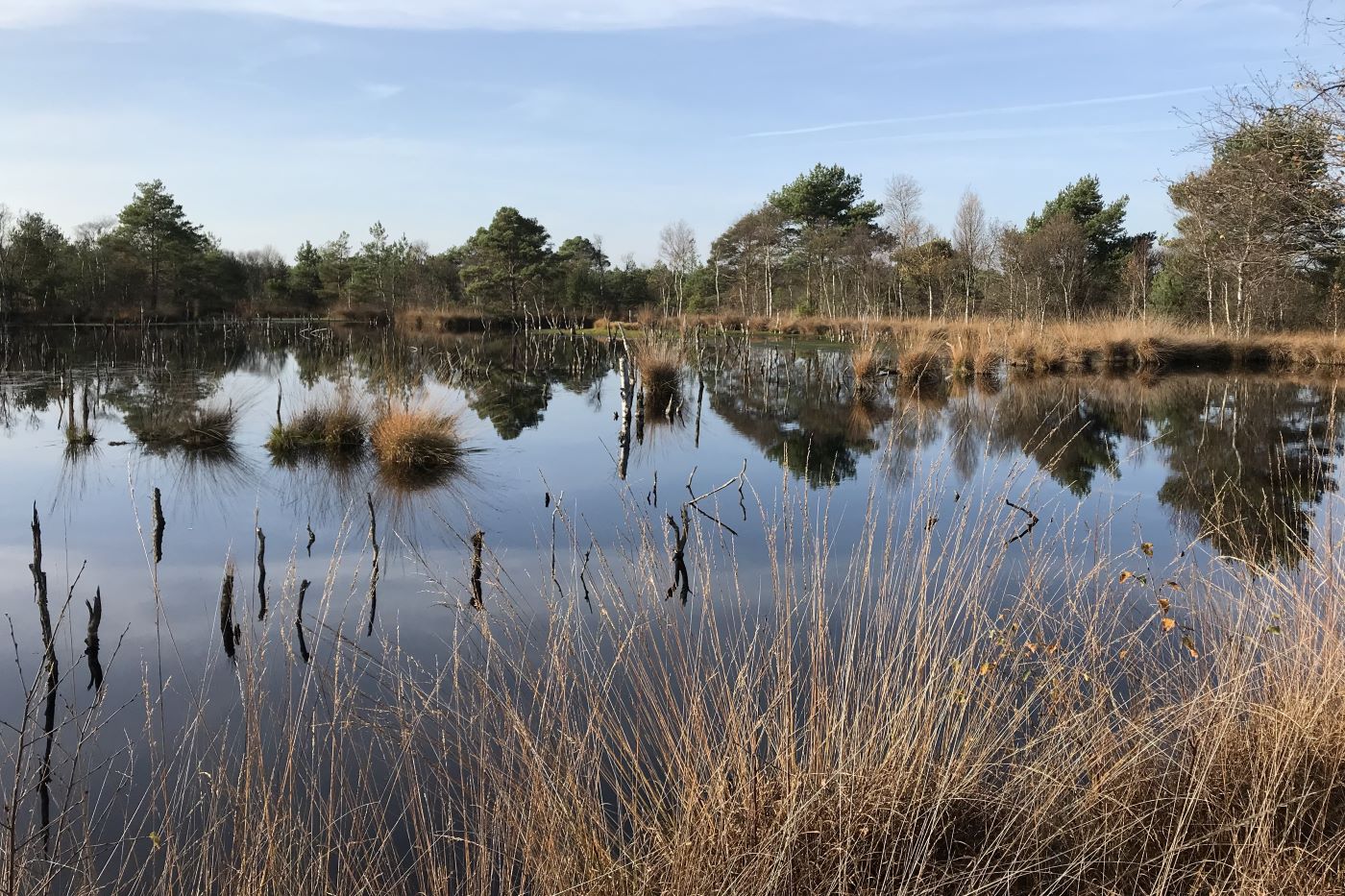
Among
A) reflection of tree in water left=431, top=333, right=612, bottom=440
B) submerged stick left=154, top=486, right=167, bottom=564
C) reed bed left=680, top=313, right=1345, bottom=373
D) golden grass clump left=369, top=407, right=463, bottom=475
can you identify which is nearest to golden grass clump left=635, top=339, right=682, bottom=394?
reflection of tree in water left=431, top=333, right=612, bottom=440

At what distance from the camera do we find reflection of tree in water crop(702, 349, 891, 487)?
940 centimetres

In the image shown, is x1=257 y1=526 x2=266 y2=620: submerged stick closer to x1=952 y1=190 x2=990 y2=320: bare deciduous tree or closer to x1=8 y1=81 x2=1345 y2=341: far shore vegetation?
x1=8 y1=81 x2=1345 y2=341: far shore vegetation

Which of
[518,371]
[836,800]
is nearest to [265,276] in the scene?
[518,371]

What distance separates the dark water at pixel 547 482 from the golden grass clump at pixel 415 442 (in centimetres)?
27

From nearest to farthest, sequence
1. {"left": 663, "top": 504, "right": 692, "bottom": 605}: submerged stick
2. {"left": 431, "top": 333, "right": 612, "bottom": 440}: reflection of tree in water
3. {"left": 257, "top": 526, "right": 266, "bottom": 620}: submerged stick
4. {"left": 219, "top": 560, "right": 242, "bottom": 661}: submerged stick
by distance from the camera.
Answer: {"left": 219, "top": 560, "right": 242, "bottom": 661}: submerged stick
{"left": 257, "top": 526, "right": 266, "bottom": 620}: submerged stick
{"left": 663, "top": 504, "right": 692, "bottom": 605}: submerged stick
{"left": 431, "top": 333, "right": 612, "bottom": 440}: reflection of tree in water

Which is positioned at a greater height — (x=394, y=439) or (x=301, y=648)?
(x=394, y=439)

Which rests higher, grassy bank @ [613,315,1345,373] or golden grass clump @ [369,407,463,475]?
grassy bank @ [613,315,1345,373]

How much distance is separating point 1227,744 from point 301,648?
370cm

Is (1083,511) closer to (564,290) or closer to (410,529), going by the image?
(410,529)

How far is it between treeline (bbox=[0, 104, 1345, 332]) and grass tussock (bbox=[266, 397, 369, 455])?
1406 cm

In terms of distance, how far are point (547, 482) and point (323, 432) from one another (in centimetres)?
354

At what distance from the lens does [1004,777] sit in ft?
8.40

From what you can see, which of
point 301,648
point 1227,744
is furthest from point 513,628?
point 1227,744

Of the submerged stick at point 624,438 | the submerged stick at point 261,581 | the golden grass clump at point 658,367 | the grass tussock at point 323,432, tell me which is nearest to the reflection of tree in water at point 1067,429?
the submerged stick at point 624,438
